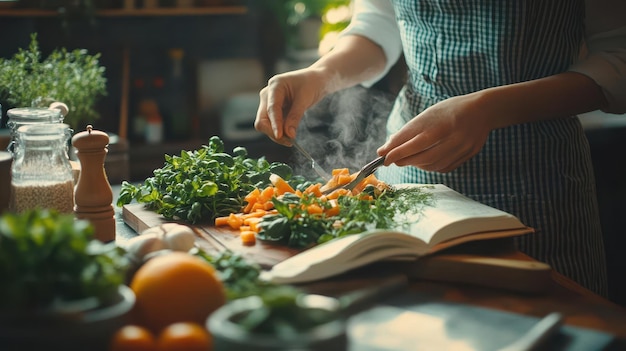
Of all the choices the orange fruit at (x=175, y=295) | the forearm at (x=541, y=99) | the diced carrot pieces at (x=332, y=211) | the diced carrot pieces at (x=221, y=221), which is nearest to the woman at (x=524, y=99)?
the forearm at (x=541, y=99)

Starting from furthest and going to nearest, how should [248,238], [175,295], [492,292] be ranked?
[248,238] < [492,292] < [175,295]

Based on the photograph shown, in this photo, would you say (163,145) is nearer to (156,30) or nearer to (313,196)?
(156,30)

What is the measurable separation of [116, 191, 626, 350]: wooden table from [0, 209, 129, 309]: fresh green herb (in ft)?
1.60

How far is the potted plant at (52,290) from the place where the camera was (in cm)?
90

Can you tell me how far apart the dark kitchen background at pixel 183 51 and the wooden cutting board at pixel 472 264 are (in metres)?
2.53

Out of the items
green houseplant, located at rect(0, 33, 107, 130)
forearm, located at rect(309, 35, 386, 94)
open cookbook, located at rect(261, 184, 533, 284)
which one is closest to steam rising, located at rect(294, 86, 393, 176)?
forearm, located at rect(309, 35, 386, 94)

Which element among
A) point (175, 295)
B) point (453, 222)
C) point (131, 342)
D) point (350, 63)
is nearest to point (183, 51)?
point (350, 63)

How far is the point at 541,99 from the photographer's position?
6.13 feet

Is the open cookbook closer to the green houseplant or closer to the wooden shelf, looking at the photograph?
the green houseplant

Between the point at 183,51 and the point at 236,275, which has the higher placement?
the point at 236,275

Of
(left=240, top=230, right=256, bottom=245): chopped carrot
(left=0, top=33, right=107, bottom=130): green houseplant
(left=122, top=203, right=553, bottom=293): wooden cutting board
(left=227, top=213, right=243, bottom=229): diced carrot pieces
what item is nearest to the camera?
(left=122, top=203, right=553, bottom=293): wooden cutting board

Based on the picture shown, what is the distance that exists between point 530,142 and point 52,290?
1441mm

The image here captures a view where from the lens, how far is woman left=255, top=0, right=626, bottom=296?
1.88 m

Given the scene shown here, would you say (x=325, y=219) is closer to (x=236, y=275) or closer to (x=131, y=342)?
(x=236, y=275)
